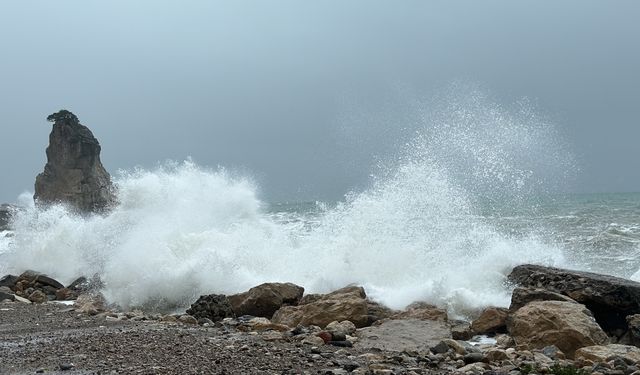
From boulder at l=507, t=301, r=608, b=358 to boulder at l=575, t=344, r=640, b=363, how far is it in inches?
14.6

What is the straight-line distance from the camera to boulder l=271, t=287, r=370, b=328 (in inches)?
330

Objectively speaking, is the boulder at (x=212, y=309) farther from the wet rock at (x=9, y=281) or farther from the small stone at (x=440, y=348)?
the wet rock at (x=9, y=281)

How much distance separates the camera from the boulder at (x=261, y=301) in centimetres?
961

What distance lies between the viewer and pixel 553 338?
704 cm

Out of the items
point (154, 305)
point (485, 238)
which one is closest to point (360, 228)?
point (485, 238)

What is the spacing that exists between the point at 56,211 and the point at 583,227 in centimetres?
1801

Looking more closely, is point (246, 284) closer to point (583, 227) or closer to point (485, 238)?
point (485, 238)

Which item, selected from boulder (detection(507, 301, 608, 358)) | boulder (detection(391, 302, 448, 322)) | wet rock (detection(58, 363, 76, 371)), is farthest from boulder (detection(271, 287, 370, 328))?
wet rock (detection(58, 363, 76, 371))

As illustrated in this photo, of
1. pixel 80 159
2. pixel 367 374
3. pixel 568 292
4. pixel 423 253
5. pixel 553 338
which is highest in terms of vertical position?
pixel 80 159

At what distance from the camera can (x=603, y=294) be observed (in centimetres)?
855

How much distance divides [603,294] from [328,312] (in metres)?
4.00

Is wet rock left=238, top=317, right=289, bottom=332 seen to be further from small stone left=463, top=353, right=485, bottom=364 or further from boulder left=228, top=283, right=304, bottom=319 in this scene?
small stone left=463, top=353, right=485, bottom=364

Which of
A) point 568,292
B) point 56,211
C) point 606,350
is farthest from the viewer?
point 56,211

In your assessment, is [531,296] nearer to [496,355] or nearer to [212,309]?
[496,355]
